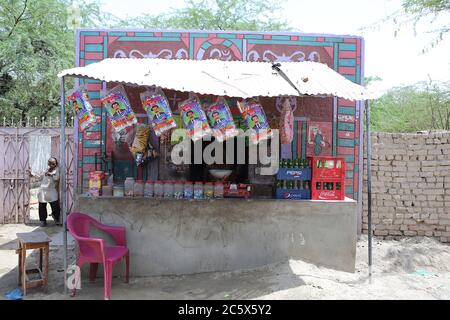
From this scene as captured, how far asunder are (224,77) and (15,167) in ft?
16.4

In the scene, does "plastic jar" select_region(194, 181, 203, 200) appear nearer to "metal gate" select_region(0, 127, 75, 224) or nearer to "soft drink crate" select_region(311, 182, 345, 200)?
"soft drink crate" select_region(311, 182, 345, 200)

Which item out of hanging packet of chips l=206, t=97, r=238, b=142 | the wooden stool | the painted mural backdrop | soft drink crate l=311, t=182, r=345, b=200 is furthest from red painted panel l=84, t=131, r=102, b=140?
soft drink crate l=311, t=182, r=345, b=200

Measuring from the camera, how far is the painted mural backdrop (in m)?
6.61

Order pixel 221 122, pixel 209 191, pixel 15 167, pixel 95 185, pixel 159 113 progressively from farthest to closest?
pixel 15 167 < pixel 209 191 < pixel 95 185 < pixel 221 122 < pixel 159 113

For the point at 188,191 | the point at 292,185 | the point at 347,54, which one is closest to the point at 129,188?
the point at 188,191

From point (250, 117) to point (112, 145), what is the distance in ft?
8.75

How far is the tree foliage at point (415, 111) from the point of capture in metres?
13.0

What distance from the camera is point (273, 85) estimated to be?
5047 millimetres

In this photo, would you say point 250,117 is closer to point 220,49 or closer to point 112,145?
point 220,49

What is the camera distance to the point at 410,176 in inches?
277

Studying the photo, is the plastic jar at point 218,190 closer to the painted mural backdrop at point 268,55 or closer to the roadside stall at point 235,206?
the roadside stall at point 235,206

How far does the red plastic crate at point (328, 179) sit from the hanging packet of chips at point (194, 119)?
1.58 metres

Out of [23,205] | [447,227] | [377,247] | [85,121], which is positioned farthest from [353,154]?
[23,205]

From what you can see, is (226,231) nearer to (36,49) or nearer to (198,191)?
(198,191)
